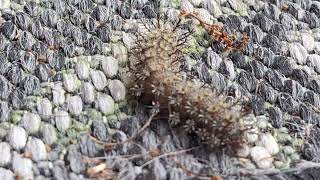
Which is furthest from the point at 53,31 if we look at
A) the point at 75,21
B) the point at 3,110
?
the point at 3,110

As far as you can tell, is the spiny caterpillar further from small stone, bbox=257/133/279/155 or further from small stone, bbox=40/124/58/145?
small stone, bbox=40/124/58/145

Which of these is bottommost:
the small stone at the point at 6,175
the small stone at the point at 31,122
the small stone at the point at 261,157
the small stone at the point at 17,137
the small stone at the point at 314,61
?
the small stone at the point at 6,175

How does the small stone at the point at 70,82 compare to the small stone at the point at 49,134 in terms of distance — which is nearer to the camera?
the small stone at the point at 49,134

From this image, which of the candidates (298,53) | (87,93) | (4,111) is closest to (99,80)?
(87,93)

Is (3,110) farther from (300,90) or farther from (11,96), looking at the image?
(300,90)

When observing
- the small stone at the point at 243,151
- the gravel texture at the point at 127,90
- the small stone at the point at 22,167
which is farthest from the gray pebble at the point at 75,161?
the small stone at the point at 243,151

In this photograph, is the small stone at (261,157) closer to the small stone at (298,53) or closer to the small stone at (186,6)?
the small stone at (298,53)
